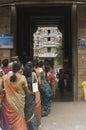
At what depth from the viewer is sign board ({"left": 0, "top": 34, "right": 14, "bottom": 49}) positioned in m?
19.3

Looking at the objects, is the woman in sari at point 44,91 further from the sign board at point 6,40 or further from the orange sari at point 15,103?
the sign board at point 6,40

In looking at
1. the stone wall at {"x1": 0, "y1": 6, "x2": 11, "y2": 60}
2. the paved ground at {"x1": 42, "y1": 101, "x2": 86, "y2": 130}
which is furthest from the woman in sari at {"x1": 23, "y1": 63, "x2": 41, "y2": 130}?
the stone wall at {"x1": 0, "y1": 6, "x2": 11, "y2": 60}

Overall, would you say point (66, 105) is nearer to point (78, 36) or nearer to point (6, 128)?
point (78, 36)

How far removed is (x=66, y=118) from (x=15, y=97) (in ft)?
16.0

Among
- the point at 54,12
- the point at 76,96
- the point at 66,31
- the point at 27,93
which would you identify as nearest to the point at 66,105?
the point at 76,96

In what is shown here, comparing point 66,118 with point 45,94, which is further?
point 45,94

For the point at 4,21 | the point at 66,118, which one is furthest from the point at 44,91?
the point at 4,21

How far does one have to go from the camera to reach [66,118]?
14.0m

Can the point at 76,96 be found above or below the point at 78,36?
below

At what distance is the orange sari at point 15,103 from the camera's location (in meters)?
9.30

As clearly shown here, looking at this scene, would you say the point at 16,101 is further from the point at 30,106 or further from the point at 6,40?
the point at 6,40

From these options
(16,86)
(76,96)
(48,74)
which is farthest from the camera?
(76,96)

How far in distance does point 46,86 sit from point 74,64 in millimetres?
5752

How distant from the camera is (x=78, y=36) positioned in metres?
19.4
